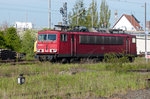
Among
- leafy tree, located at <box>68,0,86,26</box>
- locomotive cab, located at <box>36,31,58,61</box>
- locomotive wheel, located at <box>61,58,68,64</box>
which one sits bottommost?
locomotive wheel, located at <box>61,58,68,64</box>

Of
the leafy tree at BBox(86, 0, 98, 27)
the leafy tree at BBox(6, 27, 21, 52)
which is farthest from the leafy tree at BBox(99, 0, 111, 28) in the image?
the leafy tree at BBox(6, 27, 21, 52)

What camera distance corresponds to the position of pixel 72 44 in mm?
22109

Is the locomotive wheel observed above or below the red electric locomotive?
below

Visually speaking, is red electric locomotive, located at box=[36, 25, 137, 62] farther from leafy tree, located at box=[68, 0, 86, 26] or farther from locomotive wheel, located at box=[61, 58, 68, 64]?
leafy tree, located at box=[68, 0, 86, 26]

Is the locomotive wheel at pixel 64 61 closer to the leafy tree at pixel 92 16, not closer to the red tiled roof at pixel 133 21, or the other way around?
the leafy tree at pixel 92 16

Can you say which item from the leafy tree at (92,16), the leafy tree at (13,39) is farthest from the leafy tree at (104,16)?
the leafy tree at (13,39)

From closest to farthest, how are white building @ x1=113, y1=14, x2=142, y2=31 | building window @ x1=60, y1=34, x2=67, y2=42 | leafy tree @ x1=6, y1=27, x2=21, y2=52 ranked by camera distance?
building window @ x1=60, y1=34, x2=67, y2=42 < leafy tree @ x1=6, y1=27, x2=21, y2=52 < white building @ x1=113, y1=14, x2=142, y2=31

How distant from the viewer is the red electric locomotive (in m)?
21.3

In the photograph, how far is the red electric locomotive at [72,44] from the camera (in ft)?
70.0

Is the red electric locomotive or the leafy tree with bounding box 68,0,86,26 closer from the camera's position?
the red electric locomotive

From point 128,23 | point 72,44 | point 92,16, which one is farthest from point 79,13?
point 128,23

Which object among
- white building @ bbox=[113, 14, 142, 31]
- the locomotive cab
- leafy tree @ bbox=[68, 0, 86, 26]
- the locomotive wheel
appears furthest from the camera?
white building @ bbox=[113, 14, 142, 31]

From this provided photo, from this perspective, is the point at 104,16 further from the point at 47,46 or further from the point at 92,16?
the point at 47,46

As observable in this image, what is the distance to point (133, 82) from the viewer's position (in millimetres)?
11750
